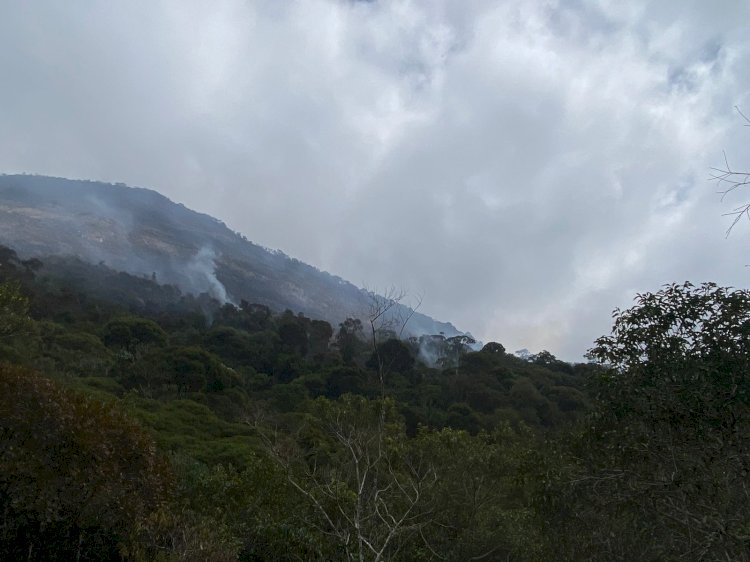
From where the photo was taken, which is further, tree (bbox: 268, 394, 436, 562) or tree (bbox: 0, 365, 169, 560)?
tree (bbox: 0, 365, 169, 560)

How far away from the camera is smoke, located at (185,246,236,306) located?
109m

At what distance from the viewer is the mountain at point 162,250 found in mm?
110562

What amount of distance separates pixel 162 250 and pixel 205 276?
54.5ft

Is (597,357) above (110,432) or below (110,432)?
above

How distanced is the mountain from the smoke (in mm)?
182

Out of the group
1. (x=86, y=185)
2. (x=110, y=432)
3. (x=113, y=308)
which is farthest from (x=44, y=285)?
(x=86, y=185)

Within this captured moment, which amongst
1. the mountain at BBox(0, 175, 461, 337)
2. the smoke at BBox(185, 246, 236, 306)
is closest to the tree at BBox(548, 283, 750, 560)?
the mountain at BBox(0, 175, 461, 337)

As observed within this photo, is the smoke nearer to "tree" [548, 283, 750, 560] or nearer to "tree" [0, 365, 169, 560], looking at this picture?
"tree" [0, 365, 169, 560]

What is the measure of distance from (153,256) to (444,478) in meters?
122

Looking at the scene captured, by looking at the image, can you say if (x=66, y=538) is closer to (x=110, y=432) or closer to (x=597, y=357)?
(x=110, y=432)

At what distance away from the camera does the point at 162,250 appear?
13088cm

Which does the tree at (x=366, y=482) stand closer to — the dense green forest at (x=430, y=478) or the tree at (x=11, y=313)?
the dense green forest at (x=430, y=478)

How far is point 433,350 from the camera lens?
71.2 metres

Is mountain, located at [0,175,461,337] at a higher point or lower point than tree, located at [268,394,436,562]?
higher
